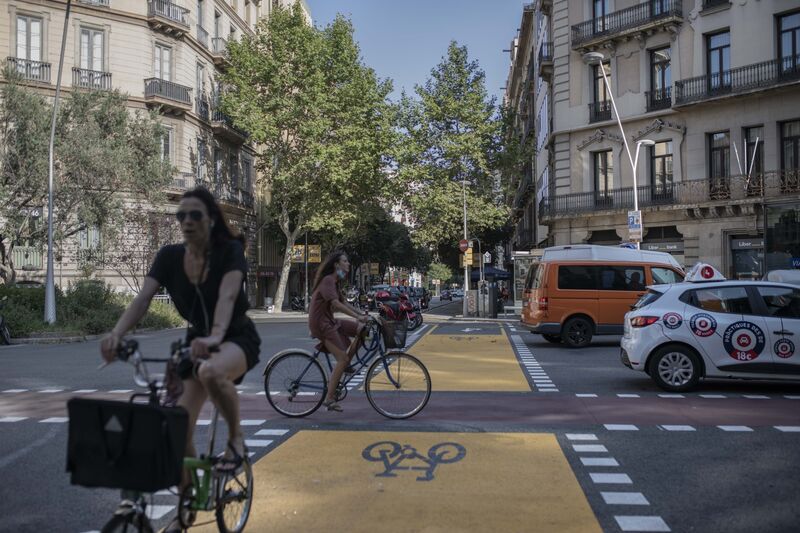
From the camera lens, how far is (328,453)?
6.98 metres

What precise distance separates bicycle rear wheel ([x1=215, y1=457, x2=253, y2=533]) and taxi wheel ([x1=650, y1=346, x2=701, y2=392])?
25.3 feet

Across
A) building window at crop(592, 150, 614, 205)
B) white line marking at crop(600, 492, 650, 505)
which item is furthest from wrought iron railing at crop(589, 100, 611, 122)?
white line marking at crop(600, 492, 650, 505)

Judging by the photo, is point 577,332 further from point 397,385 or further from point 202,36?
point 202,36

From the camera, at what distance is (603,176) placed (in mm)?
36594

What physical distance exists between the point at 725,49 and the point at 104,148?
2451cm

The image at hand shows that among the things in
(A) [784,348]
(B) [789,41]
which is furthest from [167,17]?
(A) [784,348]

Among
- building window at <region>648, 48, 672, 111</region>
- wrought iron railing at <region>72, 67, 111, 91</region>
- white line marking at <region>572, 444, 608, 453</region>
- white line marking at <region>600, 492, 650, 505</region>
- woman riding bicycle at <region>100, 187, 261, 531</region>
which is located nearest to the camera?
woman riding bicycle at <region>100, 187, 261, 531</region>

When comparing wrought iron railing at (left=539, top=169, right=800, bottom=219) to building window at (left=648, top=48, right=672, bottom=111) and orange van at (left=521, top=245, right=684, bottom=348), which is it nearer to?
building window at (left=648, top=48, right=672, bottom=111)

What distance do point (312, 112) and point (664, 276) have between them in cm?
2954

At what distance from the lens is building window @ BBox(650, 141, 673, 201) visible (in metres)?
33.9

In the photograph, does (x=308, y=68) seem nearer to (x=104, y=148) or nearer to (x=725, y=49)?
(x=104, y=148)

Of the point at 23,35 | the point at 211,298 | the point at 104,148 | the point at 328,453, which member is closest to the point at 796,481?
the point at 328,453

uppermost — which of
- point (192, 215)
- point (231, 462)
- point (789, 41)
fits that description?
point (789, 41)

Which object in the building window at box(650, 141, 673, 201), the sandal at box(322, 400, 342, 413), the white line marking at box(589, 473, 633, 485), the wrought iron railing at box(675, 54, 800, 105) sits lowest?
the white line marking at box(589, 473, 633, 485)
